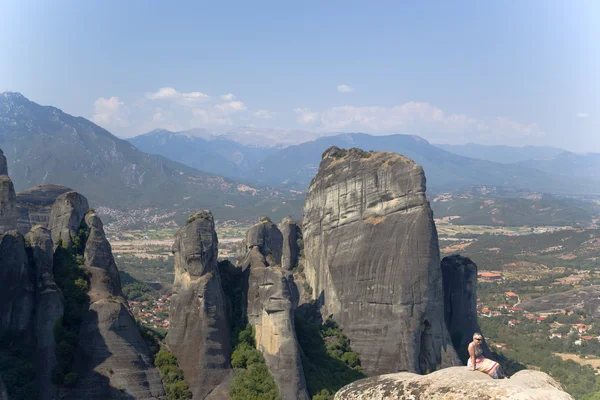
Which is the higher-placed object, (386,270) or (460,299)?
(386,270)

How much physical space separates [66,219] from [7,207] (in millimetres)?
3536

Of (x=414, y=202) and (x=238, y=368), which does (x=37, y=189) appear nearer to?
(x=238, y=368)

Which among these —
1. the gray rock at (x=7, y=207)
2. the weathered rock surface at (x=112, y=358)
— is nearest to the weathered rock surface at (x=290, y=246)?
the weathered rock surface at (x=112, y=358)

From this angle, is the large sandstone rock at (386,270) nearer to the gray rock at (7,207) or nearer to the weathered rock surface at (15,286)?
the weathered rock surface at (15,286)

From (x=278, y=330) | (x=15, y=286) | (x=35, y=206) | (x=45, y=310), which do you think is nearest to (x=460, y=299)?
(x=278, y=330)

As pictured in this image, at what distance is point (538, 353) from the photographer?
54531 mm

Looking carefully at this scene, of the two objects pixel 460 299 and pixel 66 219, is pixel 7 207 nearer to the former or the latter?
A: pixel 66 219

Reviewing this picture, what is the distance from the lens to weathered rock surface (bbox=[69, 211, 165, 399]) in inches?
1006

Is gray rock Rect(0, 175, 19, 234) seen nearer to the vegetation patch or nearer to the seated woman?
the vegetation patch

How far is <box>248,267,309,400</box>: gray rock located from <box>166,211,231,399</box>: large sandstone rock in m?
2.20

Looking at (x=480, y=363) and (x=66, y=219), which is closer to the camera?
(x=480, y=363)

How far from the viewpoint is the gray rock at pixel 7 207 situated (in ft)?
105

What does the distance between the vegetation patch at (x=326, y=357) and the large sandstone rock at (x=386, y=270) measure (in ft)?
2.70

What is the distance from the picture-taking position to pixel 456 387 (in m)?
9.37
